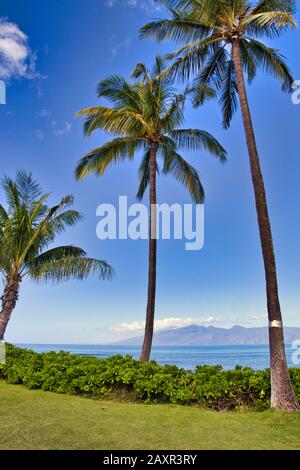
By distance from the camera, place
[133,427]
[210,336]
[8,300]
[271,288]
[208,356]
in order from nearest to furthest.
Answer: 1. [133,427]
2. [271,288]
3. [8,300]
4. [208,356]
5. [210,336]

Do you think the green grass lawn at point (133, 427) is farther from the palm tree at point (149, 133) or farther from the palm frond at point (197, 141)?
the palm frond at point (197, 141)

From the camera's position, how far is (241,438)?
5688 mm

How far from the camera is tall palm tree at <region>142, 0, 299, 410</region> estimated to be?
7.64 meters

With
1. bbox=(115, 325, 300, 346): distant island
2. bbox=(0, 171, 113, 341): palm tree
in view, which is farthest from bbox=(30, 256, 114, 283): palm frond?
bbox=(115, 325, 300, 346): distant island

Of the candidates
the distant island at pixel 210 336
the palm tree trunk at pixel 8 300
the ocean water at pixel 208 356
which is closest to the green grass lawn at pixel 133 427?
the palm tree trunk at pixel 8 300

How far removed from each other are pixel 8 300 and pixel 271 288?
9.92 metres

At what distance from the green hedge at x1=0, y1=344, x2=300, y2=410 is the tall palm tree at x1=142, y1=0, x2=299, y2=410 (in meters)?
0.74

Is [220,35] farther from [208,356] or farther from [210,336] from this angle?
[210,336]

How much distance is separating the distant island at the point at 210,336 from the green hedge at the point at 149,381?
86.9 m

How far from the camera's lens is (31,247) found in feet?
47.2

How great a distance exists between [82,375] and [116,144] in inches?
309

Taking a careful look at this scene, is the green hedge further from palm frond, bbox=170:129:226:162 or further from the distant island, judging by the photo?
the distant island

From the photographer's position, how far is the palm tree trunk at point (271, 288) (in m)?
7.24

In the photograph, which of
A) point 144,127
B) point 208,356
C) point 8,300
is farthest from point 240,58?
point 208,356
